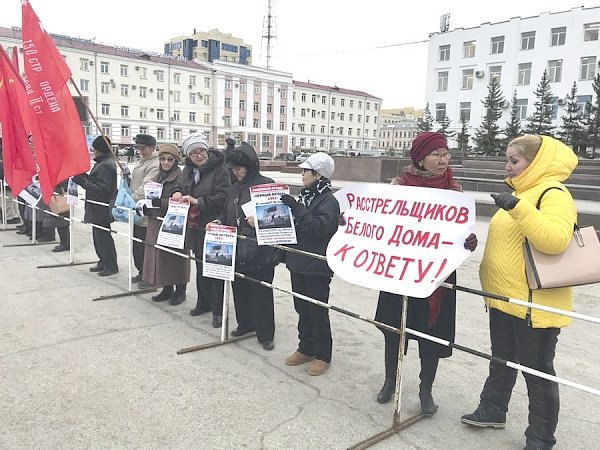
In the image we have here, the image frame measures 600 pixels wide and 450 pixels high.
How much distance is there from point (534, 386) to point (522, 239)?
799 mm

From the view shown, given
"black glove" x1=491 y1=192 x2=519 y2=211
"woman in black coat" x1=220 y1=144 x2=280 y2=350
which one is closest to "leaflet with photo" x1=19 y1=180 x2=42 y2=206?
"woman in black coat" x1=220 y1=144 x2=280 y2=350

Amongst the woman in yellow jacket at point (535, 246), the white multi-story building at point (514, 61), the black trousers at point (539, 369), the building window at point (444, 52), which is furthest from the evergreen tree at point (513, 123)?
the black trousers at point (539, 369)

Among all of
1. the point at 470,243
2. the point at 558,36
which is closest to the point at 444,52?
the point at 558,36

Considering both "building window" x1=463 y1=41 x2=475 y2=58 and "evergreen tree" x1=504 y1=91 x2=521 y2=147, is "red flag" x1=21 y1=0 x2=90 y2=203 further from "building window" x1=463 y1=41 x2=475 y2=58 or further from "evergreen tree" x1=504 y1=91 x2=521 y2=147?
"building window" x1=463 y1=41 x2=475 y2=58

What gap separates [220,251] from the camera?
4141mm

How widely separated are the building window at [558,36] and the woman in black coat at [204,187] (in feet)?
140

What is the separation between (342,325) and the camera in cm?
477

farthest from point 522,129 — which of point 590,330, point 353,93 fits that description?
point 353,93

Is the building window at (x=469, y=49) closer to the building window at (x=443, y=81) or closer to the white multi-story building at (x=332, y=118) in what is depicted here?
the building window at (x=443, y=81)

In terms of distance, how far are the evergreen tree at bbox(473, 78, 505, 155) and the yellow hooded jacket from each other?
3625 cm

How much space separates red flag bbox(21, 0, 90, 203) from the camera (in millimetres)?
5223

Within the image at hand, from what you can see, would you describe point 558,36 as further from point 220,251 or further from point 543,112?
point 220,251

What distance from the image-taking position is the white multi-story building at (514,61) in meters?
38.2

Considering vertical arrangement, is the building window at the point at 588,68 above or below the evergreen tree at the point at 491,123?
above
